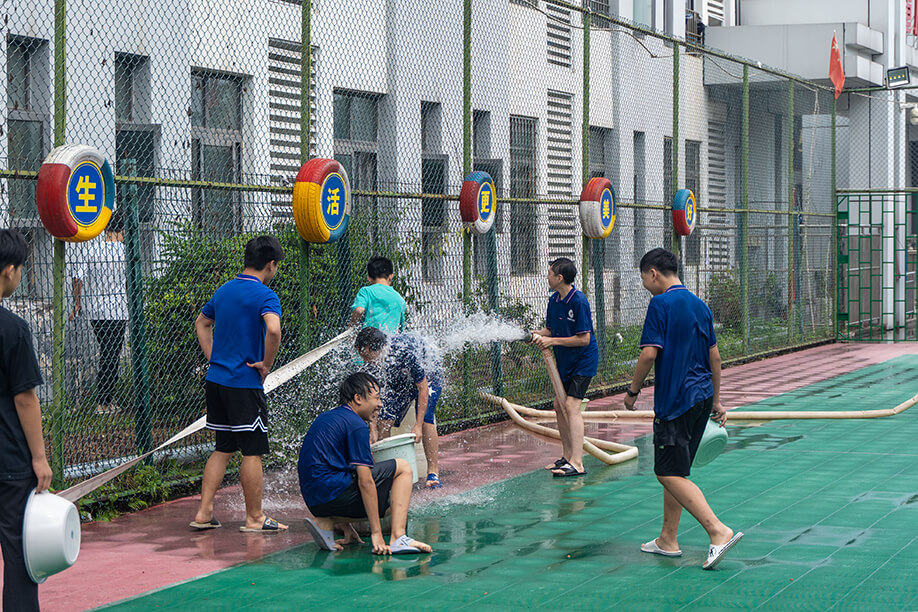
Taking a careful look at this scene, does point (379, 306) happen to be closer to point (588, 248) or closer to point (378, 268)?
point (378, 268)

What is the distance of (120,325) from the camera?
27.7ft

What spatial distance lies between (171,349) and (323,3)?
4.71m

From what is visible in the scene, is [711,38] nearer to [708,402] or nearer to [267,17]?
[267,17]

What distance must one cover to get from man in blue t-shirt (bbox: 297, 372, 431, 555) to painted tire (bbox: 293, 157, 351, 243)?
97.4 inches

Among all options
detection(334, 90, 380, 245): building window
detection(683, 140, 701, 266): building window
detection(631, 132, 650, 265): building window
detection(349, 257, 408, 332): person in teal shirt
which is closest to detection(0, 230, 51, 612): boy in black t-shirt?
detection(349, 257, 408, 332): person in teal shirt

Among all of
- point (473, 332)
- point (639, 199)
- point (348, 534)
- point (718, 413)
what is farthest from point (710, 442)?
point (639, 199)

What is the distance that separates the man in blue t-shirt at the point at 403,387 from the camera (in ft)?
26.9

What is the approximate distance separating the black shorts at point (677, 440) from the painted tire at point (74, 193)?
367 cm

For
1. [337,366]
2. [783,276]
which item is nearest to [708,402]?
[337,366]

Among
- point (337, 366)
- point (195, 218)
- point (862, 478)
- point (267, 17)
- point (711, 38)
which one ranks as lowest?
point (862, 478)

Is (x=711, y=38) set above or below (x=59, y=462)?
above

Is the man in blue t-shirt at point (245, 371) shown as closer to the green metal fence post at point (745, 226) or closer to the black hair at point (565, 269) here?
the black hair at point (565, 269)

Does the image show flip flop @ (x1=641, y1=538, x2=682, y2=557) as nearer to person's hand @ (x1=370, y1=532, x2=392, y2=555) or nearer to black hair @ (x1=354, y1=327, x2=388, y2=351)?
person's hand @ (x1=370, y1=532, x2=392, y2=555)

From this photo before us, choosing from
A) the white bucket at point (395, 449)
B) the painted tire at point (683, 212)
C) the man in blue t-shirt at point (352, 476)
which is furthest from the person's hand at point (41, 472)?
the painted tire at point (683, 212)
